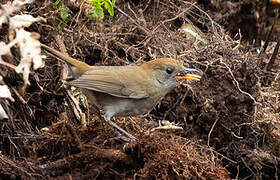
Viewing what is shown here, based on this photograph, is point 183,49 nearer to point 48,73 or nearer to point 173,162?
point 48,73

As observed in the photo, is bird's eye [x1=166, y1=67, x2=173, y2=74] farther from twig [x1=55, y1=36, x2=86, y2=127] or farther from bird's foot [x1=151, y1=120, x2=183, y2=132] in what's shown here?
twig [x1=55, y1=36, x2=86, y2=127]

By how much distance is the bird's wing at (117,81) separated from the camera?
3.89 meters

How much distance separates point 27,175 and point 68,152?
1.20 feet

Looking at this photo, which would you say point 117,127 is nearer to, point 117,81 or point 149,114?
point 117,81

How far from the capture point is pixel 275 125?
16.1 feet

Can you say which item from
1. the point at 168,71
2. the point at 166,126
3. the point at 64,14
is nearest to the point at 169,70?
the point at 168,71

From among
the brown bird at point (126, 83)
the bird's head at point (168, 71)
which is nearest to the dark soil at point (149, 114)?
the brown bird at point (126, 83)

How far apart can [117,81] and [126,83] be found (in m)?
0.09

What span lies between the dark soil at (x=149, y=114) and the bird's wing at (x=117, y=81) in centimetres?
32

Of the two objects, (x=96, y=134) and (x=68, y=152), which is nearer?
(x=68, y=152)

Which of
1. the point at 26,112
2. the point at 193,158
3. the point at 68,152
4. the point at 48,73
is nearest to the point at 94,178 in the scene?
the point at 68,152

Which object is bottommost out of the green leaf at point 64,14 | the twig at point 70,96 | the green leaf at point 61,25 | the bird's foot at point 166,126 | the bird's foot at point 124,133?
the bird's foot at point 166,126

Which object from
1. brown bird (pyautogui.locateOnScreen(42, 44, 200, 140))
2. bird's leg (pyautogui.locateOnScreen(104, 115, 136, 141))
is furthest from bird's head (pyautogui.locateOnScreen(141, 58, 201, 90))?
bird's leg (pyautogui.locateOnScreen(104, 115, 136, 141))

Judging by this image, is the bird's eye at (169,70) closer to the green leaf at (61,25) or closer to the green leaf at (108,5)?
the green leaf at (108,5)
